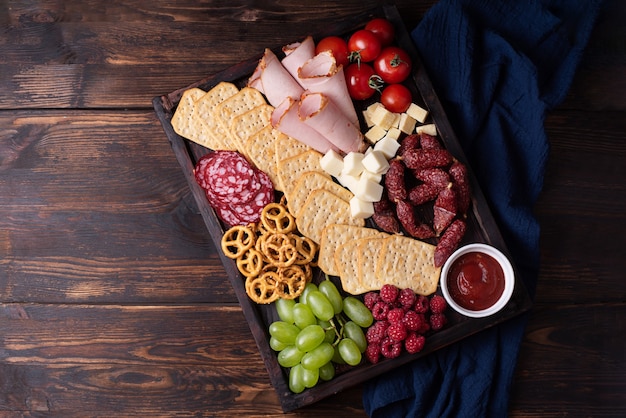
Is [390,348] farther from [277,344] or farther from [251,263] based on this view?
[251,263]

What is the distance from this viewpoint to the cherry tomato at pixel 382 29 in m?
1.84

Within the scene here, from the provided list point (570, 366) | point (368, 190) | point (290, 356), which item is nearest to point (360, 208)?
point (368, 190)

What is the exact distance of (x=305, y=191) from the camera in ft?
5.97

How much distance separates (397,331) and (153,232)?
32.7 inches

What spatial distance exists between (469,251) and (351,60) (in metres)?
0.66

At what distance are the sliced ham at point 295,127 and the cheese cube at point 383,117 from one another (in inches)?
5.8

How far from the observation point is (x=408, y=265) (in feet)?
5.92

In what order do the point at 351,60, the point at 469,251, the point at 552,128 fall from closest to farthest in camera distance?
1. the point at 469,251
2. the point at 351,60
3. the point at 552,128

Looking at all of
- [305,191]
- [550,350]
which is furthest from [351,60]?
[550,350]

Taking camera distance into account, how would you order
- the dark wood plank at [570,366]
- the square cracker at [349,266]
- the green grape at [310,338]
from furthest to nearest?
1. the dark wood plank at [570,366]
2. the square cracker at [349,266]
3. the green grape at [310,338]

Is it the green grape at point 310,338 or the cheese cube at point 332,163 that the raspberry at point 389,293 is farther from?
the cheese cube at point 332,163

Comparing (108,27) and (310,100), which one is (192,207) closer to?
(310,100)

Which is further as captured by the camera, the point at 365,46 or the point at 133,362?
the point at 133,362

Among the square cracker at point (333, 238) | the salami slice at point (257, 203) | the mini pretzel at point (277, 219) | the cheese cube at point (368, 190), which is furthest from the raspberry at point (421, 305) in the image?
the salami slice at point (257, 203)
